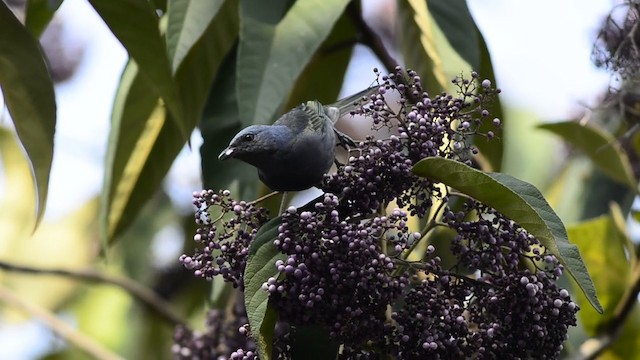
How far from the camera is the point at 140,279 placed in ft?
13.3

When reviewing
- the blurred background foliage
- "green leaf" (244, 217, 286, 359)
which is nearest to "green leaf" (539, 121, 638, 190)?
the blurred background foliage

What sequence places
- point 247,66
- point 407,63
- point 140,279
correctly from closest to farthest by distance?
1. point 247,66
2. point 407,63
3. point 140,279

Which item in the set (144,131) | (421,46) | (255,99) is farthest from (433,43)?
(144,131)

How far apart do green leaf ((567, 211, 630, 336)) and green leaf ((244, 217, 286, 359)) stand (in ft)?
4.69

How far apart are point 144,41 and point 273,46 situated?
10.3 inches

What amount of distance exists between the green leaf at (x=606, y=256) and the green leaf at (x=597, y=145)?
0.12m

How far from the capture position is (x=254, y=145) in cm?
176

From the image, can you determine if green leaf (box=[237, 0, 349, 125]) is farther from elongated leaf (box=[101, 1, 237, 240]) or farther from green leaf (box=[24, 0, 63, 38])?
green leaf (box=[24, 0, 63, 38])

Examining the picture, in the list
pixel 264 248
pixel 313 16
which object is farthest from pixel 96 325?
pixel 264 248

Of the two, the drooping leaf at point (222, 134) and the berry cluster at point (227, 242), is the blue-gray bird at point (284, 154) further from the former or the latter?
the drooping leaf at point (222, 134)

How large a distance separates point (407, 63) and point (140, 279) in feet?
6.05

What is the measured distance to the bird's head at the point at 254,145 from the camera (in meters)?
1.76

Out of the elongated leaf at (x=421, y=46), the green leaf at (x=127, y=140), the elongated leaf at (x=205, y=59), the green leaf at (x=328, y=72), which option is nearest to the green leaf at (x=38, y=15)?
the green leaf at (x=127, y=140)

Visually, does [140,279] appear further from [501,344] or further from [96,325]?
[501,344]
